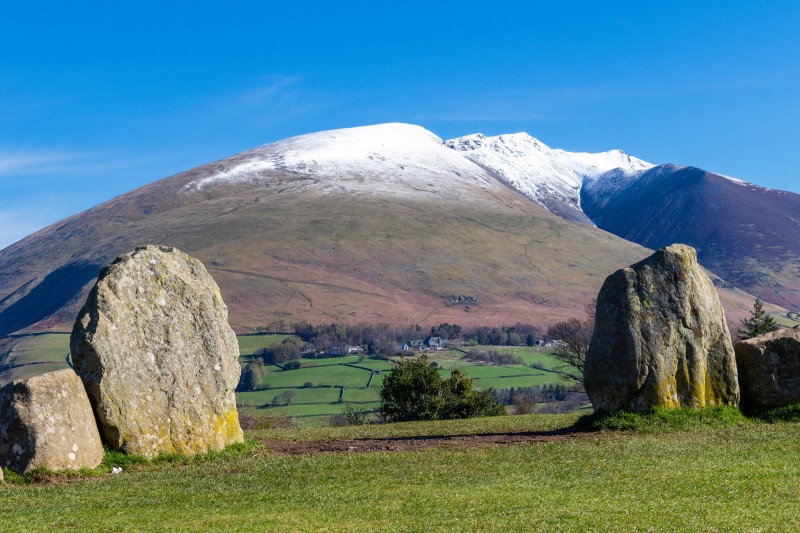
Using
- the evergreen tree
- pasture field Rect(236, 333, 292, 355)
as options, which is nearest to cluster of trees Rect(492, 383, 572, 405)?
the evergreen tree

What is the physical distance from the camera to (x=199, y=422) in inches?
991

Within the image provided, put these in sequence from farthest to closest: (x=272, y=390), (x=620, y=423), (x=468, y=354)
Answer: (x=468, y=354), (x=272, y=390), (x=620, y=423)

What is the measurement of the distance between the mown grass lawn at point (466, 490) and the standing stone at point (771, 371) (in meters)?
3.22

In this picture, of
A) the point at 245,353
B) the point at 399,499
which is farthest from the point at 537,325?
the point at 399,499

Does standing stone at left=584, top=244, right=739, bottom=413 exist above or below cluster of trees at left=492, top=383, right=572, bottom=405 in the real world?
above

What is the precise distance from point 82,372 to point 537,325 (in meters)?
165

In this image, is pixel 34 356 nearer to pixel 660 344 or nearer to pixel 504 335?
pixel 504 335

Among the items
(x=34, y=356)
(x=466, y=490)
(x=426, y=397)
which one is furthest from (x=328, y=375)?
(x=466, y=490)

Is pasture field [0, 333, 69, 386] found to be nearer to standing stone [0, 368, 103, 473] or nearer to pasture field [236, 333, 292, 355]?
pasture field [236, 333, 292, 355]

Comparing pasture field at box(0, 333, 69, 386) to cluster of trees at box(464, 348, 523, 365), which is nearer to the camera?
cluster of trees at box(464, 348, 523, 365)

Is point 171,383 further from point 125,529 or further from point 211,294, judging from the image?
point 125,529

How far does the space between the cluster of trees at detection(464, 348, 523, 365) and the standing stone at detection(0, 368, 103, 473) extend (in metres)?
113

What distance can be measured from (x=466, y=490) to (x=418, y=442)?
9343mm

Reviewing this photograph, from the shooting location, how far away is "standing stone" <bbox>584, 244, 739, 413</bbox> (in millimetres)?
27312
